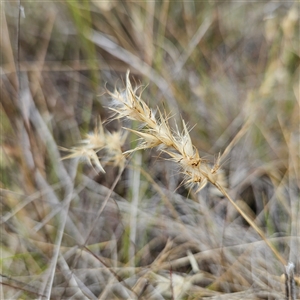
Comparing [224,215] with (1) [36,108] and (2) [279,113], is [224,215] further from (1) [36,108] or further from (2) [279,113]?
(1) [36,108]

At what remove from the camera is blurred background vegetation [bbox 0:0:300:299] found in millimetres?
804

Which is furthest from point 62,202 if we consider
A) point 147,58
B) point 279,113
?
point 279,113

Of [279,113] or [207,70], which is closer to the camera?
[279,113]

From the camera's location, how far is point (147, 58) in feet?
3.75

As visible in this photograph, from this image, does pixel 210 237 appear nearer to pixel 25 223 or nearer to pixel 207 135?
pixel 207 135

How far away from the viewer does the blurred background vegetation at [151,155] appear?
804 mm

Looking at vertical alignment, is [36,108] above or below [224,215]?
above

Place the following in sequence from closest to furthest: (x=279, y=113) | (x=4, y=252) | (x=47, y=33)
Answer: (x=4, y=252) → (x=279, y=113) → (x=47, y=33)

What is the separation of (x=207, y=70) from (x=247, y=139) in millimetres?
282

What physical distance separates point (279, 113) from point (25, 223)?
0.70 metres

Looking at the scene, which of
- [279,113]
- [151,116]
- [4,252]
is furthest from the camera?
[279,113]

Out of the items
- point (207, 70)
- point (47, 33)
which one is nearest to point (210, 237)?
point (207, 70)

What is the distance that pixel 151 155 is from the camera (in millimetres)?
1048

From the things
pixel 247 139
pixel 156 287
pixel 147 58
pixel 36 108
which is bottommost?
pixel 156 287
